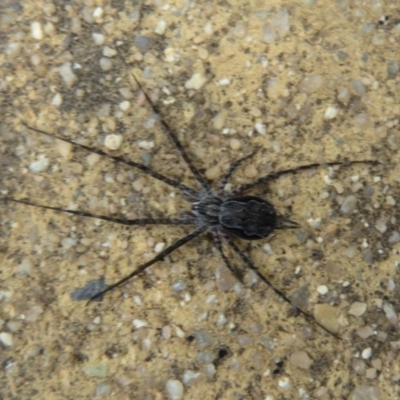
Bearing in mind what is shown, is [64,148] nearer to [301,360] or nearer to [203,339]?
[203,339]

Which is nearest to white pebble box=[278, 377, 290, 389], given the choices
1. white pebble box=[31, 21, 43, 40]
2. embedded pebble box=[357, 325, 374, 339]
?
embedded pebble box=[357, 325, 374, 339]

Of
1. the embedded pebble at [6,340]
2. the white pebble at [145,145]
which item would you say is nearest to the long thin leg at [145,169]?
the white pebble at [145,145]

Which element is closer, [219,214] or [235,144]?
[219,214]

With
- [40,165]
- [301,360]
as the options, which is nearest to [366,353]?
[301,360]

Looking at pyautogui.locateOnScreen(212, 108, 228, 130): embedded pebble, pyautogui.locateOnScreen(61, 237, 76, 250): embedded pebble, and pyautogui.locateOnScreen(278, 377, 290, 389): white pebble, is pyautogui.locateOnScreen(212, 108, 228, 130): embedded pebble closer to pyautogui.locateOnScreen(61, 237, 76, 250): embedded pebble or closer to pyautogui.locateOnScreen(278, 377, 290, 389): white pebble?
pyautogui.locateOnScreen(61, 237, 76, 250): embedded pebble

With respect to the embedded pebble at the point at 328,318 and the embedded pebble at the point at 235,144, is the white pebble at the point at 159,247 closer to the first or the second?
Result: the embedded pebble at the point at 235,144
